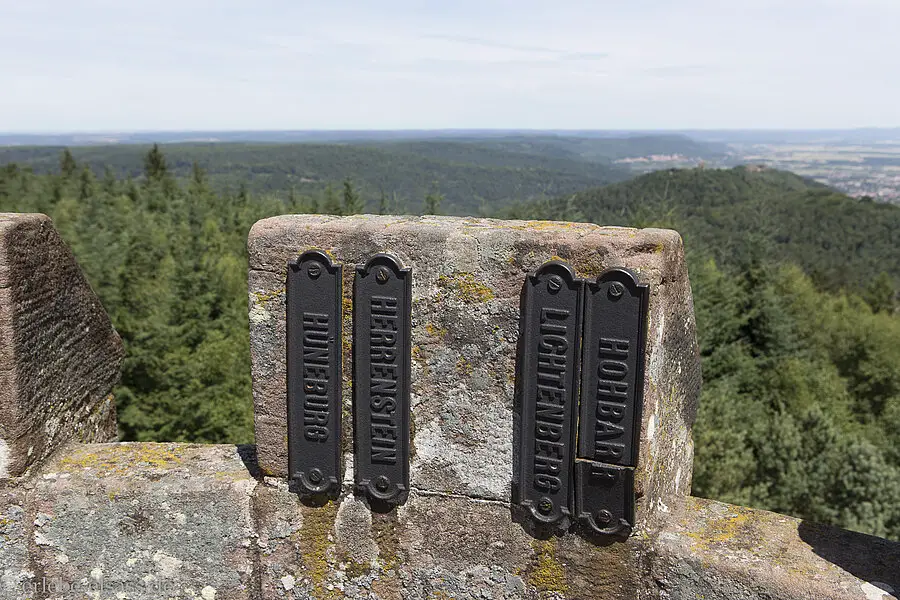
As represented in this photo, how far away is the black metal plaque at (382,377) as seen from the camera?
8.52 feet

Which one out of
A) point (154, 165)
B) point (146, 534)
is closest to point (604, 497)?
point (146, 534)

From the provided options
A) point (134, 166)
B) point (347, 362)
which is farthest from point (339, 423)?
point (134, 166)

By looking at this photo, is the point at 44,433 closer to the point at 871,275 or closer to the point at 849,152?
the point at 871,275

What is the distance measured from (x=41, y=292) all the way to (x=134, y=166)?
426 feet

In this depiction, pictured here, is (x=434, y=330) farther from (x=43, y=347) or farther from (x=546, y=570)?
(x=43, y=347)

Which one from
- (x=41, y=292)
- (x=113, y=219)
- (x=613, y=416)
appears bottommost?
(x=113, y=219)

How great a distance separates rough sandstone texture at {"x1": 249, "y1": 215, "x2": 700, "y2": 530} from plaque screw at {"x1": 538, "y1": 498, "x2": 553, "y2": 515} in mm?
133

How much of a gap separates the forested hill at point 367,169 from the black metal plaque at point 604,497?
3464 centimetres

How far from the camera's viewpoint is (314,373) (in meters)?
2.72

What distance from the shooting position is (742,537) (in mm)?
2555

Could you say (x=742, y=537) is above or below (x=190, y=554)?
above

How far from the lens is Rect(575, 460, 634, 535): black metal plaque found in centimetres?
249

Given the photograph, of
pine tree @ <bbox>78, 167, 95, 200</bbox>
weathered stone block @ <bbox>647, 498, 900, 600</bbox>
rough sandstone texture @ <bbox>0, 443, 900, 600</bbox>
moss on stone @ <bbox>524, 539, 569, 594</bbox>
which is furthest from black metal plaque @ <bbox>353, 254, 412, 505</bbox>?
pine tree @ <bbox>78, 167, 95, 200</bbox>

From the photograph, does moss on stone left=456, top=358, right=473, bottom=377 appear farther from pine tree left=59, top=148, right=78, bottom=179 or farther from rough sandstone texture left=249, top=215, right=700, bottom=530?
pine tree left=59, top=148, right=78, bottom=179
